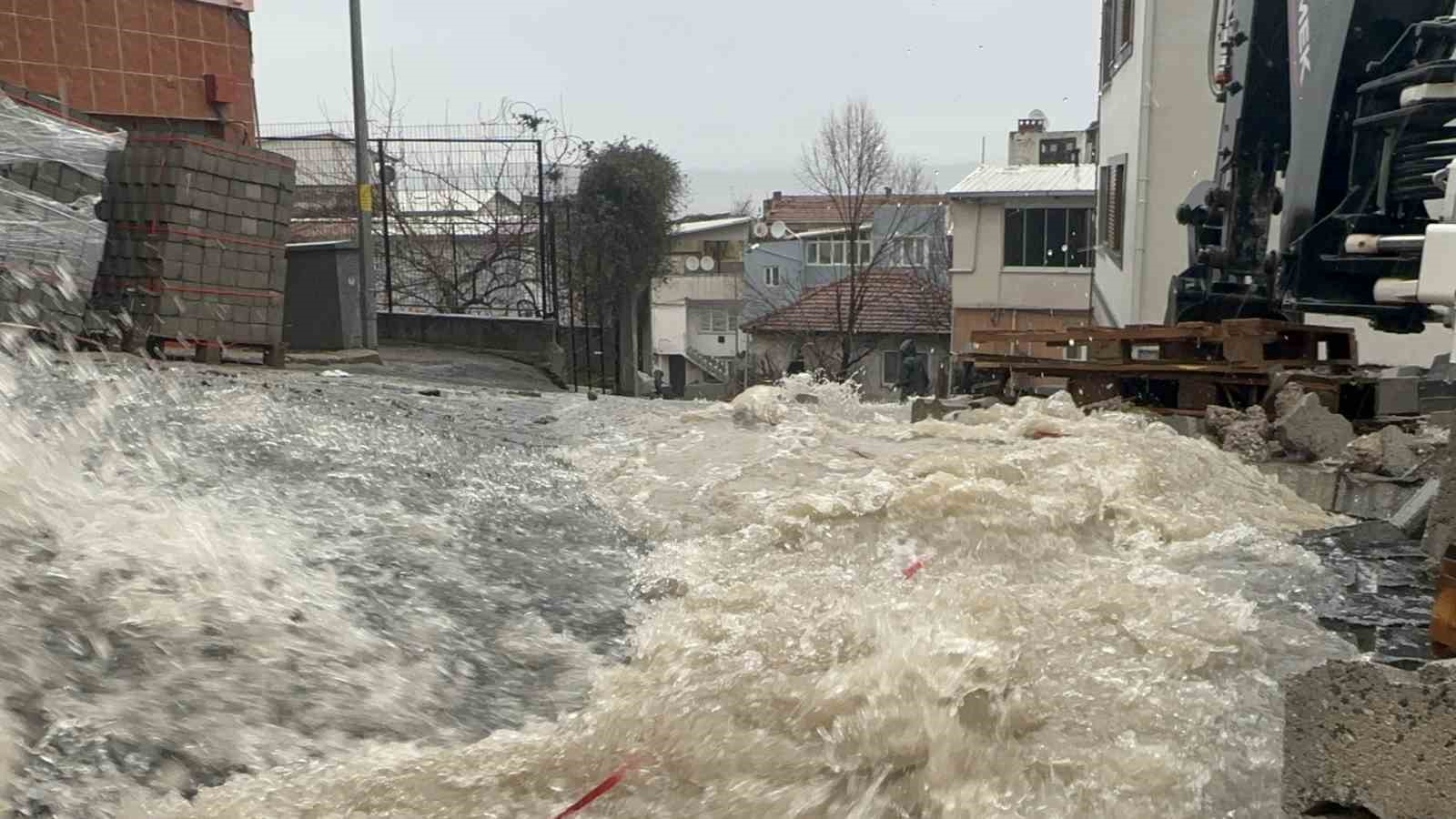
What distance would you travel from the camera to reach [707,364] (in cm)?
4206

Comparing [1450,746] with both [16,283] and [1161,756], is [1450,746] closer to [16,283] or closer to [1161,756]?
[1161,756]

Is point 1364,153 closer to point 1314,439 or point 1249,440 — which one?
point 1314,439

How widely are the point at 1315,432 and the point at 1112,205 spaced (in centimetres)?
1277

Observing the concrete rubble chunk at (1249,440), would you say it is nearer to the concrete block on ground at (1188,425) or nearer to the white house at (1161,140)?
the concrete block on ground at (1188,425)

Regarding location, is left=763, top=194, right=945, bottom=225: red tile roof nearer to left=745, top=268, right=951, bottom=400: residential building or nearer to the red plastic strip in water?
left=745, top=268, right=951, bottom=400: residential building

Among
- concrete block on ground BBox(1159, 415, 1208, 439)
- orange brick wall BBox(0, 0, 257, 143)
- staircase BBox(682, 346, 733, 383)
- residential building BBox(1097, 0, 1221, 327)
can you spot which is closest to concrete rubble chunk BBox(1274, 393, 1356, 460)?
concrete block on ground BBox(1159, 415, 1208, 439)

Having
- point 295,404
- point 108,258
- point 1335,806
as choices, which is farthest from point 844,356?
point 1335,806

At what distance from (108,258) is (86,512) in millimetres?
6229

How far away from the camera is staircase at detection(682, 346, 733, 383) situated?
40.7 meters

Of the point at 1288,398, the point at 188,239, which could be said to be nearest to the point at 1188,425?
the point at 1288,398

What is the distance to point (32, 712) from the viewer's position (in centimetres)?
289

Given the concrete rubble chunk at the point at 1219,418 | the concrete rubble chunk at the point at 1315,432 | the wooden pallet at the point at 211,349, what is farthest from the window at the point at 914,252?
the concrete rubble chunk at the point at 1315,432

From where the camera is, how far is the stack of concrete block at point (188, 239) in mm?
9469

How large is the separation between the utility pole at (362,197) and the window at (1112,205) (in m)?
9.65
